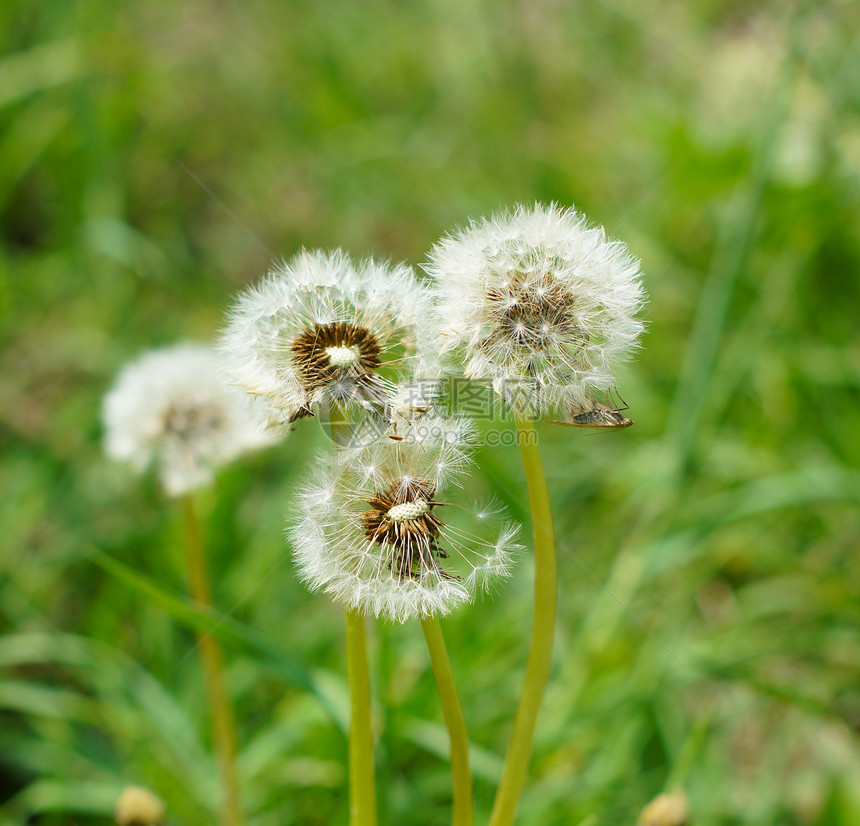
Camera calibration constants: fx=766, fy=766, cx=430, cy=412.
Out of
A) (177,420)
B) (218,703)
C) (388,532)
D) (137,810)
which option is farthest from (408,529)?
(177,420)

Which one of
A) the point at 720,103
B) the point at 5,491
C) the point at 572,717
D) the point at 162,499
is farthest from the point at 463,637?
the point at 720,103

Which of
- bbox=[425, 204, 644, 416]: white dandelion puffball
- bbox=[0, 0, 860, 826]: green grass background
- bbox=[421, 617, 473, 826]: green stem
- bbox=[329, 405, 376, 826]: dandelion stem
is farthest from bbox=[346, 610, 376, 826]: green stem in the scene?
bbox=[425, 204, 644, 416]: white dandelion puffball

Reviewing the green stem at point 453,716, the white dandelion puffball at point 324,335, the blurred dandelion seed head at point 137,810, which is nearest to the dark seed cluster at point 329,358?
the white dandelion puffball at point 324,335

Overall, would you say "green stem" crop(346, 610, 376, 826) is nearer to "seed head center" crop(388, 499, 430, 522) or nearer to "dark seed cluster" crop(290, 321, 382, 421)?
"seed head center" crop(388, 499, 430, 522)

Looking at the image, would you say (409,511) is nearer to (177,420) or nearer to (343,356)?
(343,356)

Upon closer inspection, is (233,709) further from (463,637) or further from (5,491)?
(5,491)

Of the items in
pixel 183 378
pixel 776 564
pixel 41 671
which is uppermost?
pixel 183 378
